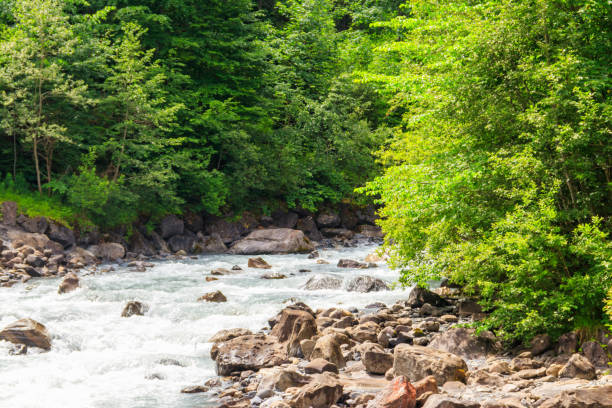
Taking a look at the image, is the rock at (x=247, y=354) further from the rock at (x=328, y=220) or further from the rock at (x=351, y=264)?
the rock at (x=328, y=220)

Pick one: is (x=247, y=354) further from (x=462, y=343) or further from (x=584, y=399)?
(x=584, y=399)

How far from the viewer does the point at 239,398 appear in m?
8.73

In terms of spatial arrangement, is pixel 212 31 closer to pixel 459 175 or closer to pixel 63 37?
pixel 63 37

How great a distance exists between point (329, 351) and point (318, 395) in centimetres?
205

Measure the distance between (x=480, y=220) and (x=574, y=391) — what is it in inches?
152

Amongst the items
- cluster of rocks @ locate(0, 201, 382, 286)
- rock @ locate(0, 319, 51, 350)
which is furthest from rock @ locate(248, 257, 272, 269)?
rock @ locate(0, 319, 51, 350)

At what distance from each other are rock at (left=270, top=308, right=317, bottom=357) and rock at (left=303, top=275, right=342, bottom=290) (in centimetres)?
548

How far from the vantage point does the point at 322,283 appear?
57.1 feet

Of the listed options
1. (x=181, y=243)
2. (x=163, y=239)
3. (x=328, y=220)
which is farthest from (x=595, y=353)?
(x=328, y=220)

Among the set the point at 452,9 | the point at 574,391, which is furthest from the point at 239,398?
the point at 452,9

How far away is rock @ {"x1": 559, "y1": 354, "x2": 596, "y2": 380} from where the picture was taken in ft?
25.9

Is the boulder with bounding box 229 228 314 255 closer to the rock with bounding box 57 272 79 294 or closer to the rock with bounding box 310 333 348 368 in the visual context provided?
the rock with bounding box 57 272 79 294

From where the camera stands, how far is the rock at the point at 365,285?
55.4ft

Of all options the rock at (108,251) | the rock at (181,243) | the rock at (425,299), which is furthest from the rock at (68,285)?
Answer: the rock at (425,299)
